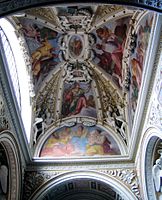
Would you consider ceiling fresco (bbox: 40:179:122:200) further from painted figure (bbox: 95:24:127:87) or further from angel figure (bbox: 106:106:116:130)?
painted figure (bbox: 95:24:127:87)

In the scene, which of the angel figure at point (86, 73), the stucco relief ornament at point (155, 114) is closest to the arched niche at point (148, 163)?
the stucco relief ornament at point (155, 114)

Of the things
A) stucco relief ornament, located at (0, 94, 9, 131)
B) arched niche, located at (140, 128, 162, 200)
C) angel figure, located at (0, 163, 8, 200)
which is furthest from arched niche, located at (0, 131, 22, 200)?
arched niche, located at (140, 128, 162, 200)

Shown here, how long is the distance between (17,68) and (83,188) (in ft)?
18.2

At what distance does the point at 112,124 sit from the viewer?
48.5ft

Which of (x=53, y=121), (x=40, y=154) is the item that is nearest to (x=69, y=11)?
(x=53, y=121)

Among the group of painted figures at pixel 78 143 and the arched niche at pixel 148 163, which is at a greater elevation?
the group of painted figures at pixel 78 143

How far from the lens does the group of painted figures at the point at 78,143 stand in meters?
14.4

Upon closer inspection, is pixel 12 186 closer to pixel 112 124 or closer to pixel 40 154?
pixel 40 154

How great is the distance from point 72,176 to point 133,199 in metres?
2.41

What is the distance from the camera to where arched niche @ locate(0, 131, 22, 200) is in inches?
466

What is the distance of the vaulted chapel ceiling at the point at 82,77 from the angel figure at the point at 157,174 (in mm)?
2041

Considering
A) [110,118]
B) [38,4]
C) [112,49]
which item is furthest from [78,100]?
[38,4]

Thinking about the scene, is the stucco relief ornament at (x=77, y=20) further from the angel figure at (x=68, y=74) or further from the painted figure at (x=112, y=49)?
the angel figure at (x=68, y=74)

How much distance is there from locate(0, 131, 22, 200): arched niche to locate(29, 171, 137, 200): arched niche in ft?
2.47
